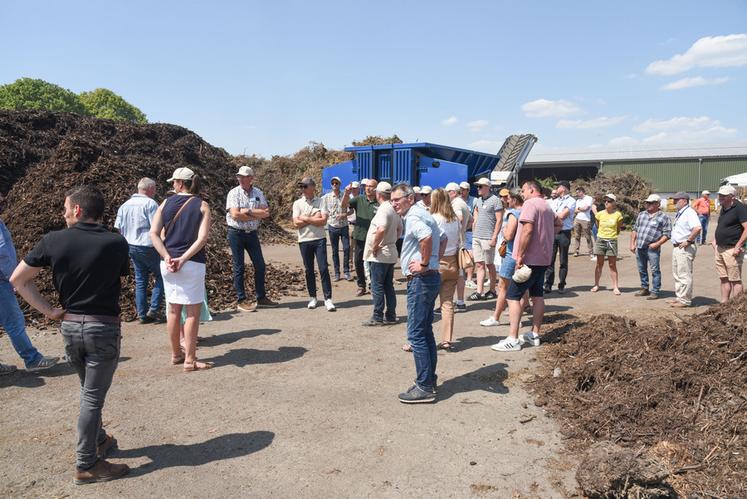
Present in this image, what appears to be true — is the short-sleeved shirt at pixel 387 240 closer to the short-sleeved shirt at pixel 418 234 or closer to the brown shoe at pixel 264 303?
the short-sleeved shirt at pixel 418 234

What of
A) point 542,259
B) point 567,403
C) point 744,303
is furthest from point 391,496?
point 744,303

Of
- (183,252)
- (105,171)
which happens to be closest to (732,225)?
(183,252)

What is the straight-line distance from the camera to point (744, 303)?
5582mm

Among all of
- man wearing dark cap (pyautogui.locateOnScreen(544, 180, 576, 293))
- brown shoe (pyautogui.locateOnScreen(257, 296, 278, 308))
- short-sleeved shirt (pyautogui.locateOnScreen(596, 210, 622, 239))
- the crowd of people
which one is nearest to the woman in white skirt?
the crowd of people

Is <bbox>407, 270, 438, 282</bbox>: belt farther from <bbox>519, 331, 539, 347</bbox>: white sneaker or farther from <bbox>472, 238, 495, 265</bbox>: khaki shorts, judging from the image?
Result: <bbox>472, 238, 495, 265</bbox>: khaki shorts

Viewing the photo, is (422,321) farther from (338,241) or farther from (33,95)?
(33,95)

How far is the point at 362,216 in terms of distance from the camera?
974 cm

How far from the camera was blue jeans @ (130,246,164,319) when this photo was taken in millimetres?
7074

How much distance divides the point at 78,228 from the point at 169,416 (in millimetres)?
1927

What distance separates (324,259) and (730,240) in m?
6.29

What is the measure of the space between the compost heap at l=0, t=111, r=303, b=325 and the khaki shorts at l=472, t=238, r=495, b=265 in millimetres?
3627

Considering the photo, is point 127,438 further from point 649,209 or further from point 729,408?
point 649,209

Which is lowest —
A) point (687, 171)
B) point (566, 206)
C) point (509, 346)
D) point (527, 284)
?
point (509, 346)

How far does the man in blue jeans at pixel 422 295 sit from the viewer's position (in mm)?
4707
